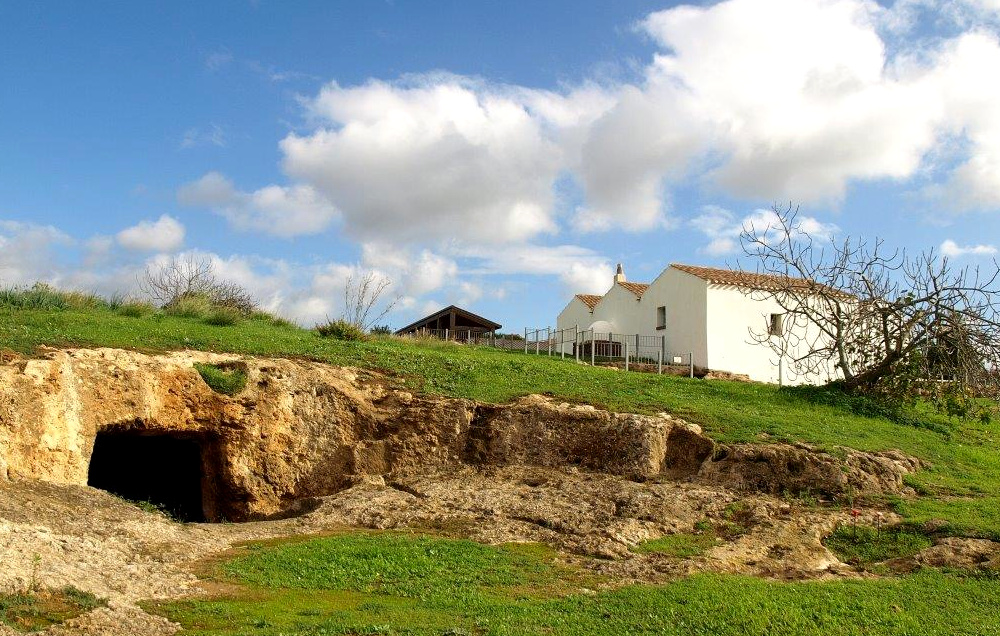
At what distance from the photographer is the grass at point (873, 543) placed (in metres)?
14.2

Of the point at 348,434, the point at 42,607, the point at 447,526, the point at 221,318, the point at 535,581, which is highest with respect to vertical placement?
the point at 221,318

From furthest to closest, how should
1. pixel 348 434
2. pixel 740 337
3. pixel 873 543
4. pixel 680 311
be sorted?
1. pixel 680 311
2. pixel 740 337
3. pixel 348 434
4. pixel 873 543

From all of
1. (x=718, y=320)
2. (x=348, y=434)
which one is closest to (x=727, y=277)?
(x=718, y=320)

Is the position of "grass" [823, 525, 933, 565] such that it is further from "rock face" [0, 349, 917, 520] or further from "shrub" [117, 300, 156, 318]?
"shrub" [117, 300, 156, 318]

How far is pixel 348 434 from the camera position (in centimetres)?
1934

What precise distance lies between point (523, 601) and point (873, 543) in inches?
285

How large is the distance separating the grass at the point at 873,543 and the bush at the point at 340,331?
17.0 metres

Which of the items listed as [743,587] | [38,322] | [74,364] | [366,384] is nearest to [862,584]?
[743,587]

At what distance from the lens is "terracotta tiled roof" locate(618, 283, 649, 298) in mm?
45697

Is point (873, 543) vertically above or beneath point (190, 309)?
beneath

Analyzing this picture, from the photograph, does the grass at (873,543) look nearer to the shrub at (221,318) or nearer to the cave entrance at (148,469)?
the cave entrance at (148,469)

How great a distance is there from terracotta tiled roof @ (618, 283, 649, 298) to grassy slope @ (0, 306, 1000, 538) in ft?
63.2

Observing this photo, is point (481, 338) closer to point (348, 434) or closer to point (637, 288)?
point (637, 288)

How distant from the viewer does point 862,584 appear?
11.9 metres
